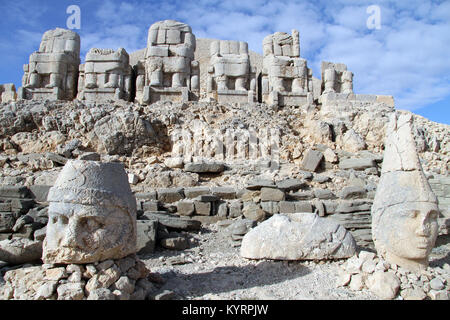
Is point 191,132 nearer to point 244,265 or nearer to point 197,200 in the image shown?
point 197,200

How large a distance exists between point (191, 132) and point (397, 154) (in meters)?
6.71

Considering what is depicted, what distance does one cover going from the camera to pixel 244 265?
15.1 ft

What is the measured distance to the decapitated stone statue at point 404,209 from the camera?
13.0 feet

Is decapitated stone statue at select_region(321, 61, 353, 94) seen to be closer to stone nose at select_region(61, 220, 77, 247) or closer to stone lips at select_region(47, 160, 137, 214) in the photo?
stone lips at select_region(47, 160, 137, 214)

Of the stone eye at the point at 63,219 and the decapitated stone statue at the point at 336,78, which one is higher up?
the decapitated stone statue at the point at 336,78

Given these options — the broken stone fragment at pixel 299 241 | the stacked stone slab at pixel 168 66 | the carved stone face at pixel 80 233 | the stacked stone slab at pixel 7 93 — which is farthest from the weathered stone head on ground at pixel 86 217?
the stacked stone slab at pixel 7 93

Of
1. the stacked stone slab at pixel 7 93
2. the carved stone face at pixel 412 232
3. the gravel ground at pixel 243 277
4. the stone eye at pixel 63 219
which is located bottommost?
the gravel ground at pixel 243 277

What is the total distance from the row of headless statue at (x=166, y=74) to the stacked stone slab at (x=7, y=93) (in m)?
0.40

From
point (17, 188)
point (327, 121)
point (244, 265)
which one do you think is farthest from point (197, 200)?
point (327, 121)

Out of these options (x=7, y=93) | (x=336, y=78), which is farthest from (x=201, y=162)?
(x=7, y=93)

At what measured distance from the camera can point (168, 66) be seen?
40.0 ft

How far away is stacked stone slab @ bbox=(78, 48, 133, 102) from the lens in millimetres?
11742

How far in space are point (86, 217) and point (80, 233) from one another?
0.51 ft

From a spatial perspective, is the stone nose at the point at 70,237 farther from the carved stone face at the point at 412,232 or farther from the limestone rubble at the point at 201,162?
the carved stone face at the point at 412,232
